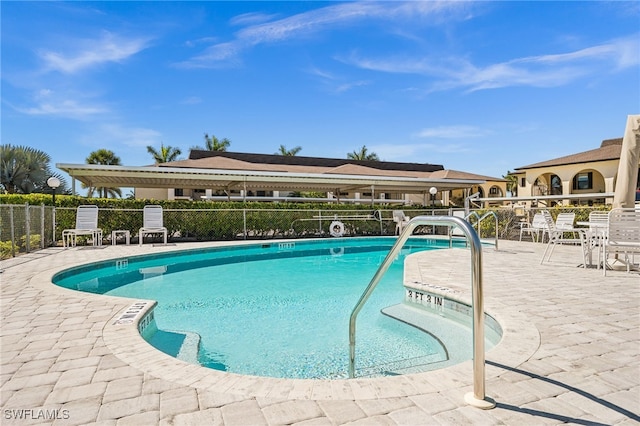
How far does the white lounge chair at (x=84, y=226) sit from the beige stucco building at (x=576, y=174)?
77.4 feet

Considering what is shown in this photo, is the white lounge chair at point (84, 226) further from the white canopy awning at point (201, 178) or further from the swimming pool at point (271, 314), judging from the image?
the swimming pool at point (271, 314)

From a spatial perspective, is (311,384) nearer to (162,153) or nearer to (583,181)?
(583,181)

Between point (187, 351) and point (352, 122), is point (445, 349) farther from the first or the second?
point (352, 122)

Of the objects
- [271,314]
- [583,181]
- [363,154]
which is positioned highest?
[363,154]

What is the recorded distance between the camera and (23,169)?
19.9 metres

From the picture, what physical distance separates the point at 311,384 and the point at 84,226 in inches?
449

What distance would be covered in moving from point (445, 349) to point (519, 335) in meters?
0.77

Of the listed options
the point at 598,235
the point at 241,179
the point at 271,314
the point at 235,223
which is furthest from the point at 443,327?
the point at 241,179

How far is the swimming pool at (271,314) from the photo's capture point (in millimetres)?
3334

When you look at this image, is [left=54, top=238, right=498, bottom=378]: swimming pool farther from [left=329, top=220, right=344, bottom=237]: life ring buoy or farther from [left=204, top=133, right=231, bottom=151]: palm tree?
[left=204, top=133, right=231, bottom=151]: palm tree

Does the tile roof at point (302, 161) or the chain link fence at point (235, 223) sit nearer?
the chain link fence at point (235, 223)

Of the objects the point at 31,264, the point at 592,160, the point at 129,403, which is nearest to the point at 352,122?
the point at 592,160

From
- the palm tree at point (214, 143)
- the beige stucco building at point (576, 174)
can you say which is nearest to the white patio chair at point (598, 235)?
the beige stucco building at point (576, 174)

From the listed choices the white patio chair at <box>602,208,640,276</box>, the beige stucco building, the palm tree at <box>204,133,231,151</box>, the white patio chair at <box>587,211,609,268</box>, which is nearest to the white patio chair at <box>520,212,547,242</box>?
the white patio chair at <box>587,211,609,268</box>
